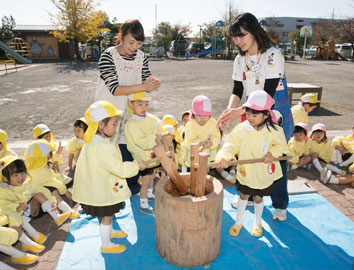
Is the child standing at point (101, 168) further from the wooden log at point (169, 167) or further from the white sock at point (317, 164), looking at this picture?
the white sock at point (317, 164)

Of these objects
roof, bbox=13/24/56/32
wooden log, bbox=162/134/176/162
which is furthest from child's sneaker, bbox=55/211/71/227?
roof, bbox=13/24/56/32

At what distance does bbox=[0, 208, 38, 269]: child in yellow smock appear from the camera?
2412mm

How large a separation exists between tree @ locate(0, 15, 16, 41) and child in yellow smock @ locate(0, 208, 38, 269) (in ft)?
109

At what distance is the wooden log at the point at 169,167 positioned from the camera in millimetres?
2363

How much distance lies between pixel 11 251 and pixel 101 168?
1053 millimetres

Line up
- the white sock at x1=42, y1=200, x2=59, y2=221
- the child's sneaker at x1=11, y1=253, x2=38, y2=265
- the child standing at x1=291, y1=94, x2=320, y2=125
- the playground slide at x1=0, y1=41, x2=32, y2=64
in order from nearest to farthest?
1. the child's sneaker at x1=11, y1=253, x2=38, y2=265
2. the white sock at x1=42, y1=200, x2=59, y2=221
3. the child standing at x1=291, y1=94, x2=320, y2=125
4. the playground slide at x1=0, y1=41, x2=32, y2=64

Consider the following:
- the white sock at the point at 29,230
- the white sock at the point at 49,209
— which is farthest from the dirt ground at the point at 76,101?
the white sock at the point at 29,230

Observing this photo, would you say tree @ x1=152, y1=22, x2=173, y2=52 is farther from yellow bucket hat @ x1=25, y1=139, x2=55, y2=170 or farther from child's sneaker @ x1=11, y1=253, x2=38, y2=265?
child's sneaker @ x1=11, y1=253, x2=38, y2=265

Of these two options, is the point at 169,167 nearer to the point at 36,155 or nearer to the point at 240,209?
the point at 240,209

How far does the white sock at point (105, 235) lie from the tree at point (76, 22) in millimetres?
26254

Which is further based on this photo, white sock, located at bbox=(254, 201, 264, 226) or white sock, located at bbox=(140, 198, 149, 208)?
white sock, located at bbox=(140, 198, 149, 208)

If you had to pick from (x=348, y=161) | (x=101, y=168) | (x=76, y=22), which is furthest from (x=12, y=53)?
(x=348, y=161)

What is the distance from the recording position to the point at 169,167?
2418 millimetres

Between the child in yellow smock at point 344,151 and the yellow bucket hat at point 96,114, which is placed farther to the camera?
the child in yellow smock at point 344,151
